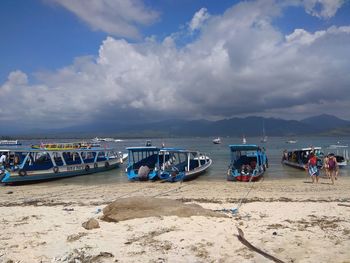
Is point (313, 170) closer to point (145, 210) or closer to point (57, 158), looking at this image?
point (145, 210)

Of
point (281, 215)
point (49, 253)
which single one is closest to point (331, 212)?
point (281, 215)

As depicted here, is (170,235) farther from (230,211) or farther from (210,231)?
(230,211)

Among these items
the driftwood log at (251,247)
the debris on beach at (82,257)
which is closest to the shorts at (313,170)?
the driftwood log at (251,247)

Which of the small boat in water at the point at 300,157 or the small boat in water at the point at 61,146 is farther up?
the small boat in water at the point at 61,146

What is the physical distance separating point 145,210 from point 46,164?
20919 millimetres

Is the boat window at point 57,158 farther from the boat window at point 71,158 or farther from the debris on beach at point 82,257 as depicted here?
the debris on beach at point 82,257

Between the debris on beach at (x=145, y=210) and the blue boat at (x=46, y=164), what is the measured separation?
1818 centimetres

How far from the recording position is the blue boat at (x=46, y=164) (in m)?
26.9

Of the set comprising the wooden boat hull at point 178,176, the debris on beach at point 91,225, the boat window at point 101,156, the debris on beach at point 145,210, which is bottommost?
the wooden boat hull at point 178,176

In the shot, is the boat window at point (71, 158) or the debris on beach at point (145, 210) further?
the boat window at point (71, 158)

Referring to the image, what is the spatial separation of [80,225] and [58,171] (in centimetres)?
2102

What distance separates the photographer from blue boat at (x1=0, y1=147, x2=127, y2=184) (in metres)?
26.9

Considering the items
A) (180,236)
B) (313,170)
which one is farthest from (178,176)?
(180,236)

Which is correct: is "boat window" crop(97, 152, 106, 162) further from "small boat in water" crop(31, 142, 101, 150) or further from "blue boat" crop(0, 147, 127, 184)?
"small boat in water" crop(31, 142, 101, 150)
